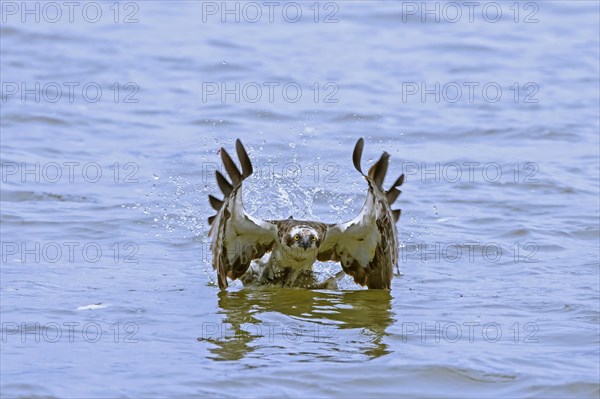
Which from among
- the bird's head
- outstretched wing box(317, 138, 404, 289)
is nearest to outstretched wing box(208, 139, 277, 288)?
the bird's head

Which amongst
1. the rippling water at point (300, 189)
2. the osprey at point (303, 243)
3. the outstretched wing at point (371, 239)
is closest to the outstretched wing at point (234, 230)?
the osprey at point (303, 243)

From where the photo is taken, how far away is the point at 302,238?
8906mm

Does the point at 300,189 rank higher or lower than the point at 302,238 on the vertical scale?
higher

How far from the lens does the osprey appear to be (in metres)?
8.56

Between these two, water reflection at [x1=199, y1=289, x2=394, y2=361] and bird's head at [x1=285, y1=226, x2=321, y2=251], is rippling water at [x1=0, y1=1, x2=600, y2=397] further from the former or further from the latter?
bird's head at [x1=285, y1=226, x2=321, y2=251]

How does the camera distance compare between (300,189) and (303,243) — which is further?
(300,189)

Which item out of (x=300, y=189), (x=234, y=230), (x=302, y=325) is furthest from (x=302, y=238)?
(x=300, y=189)

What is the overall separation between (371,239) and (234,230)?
999 millimetres

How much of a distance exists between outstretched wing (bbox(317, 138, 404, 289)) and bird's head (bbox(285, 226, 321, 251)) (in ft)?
0.55

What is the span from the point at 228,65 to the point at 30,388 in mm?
11316

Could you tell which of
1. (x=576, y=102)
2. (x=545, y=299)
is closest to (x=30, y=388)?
(x=545, y=299)

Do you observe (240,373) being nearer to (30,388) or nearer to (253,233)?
(30,388)

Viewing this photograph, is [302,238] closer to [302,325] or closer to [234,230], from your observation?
[234,230]

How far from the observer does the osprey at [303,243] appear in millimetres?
8562
